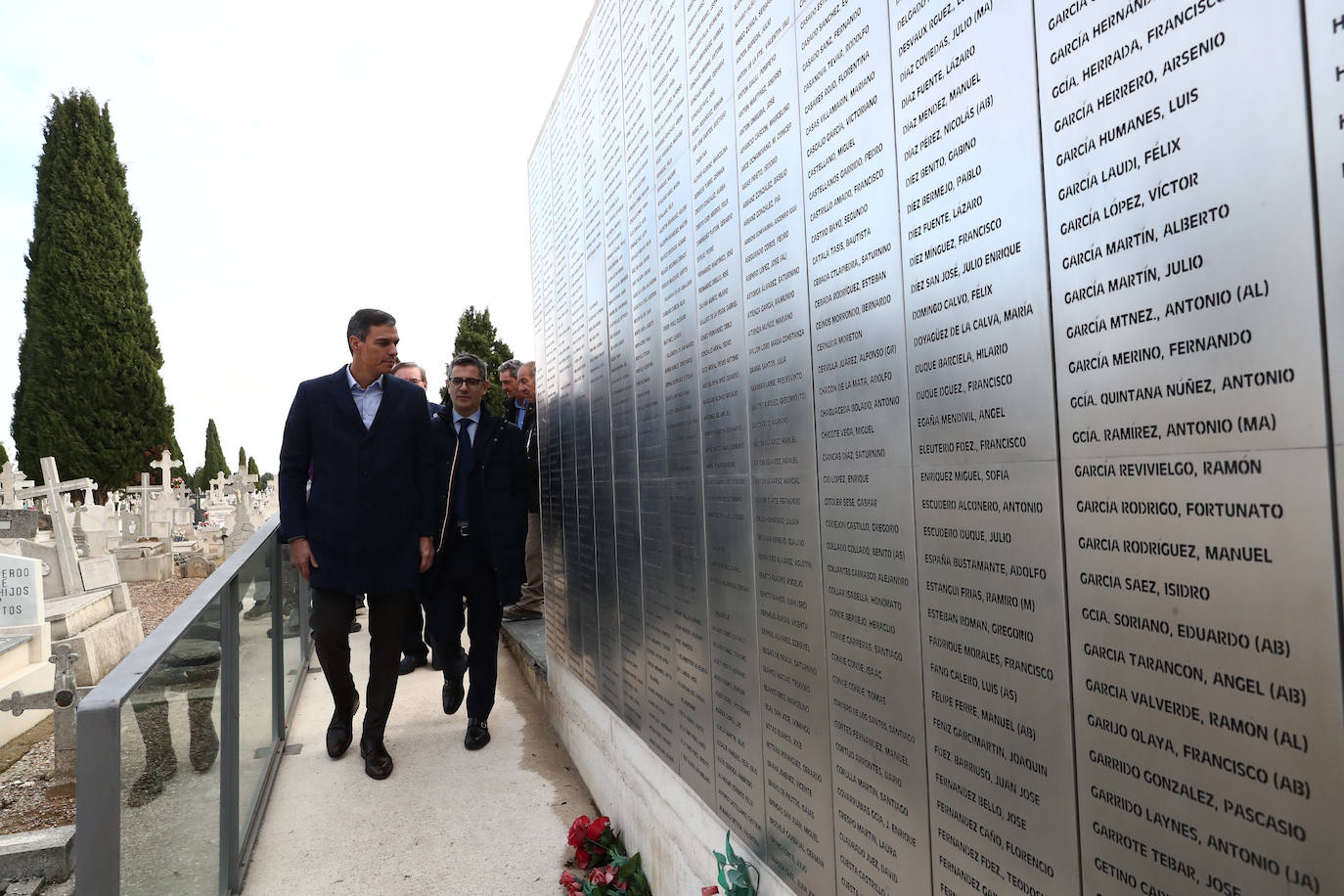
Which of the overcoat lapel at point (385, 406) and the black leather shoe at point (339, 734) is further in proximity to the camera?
the black leather shoe at point (339, 734)

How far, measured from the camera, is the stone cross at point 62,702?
494 cm

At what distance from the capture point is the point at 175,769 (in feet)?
7.97

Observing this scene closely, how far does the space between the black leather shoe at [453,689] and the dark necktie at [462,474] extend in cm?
93

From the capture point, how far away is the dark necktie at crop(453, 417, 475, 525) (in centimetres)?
482

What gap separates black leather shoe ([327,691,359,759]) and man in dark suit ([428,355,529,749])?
59cm

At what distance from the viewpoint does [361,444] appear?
4.17 meters

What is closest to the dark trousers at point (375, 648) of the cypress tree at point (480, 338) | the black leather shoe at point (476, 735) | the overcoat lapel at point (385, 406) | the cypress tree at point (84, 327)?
the black leather shoe at point (476, 735)

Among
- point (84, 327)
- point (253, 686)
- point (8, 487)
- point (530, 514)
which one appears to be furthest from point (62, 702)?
point (84, 327)

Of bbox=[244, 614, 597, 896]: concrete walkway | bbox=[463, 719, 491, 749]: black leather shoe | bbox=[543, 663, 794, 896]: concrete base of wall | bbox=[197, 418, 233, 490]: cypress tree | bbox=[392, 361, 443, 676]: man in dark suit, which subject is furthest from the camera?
bbox=[197, 418, 233, 490]: cypress tree

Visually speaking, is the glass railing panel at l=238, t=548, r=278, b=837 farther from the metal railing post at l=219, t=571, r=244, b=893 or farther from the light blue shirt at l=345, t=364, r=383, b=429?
the light blue shirt at l=345, t=364, r=383, b=429

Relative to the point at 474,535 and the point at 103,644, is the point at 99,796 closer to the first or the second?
the point at 474,535

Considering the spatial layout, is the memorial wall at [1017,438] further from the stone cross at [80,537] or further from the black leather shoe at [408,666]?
the stone cross at [80,537]

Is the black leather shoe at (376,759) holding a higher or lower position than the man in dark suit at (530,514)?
lower

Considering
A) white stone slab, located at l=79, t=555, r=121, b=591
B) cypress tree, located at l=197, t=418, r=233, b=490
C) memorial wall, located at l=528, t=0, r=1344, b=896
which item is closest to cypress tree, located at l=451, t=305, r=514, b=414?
white stone slab, located at l=79, t=555, r=121, b=591
